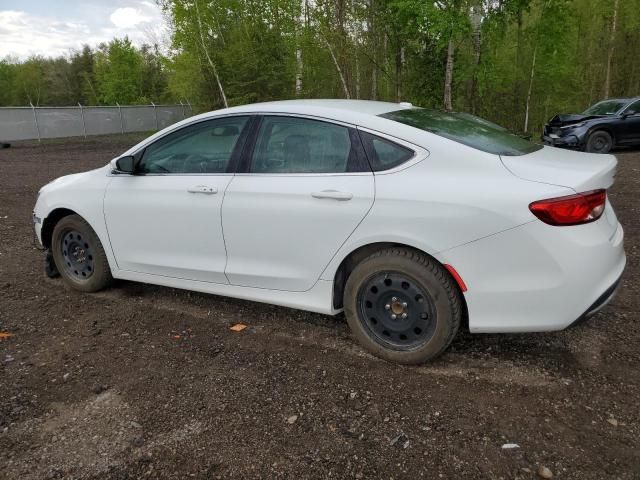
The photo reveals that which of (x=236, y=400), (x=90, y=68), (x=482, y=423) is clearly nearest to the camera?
(x=482, y=423)

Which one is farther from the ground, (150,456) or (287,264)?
(287,264)

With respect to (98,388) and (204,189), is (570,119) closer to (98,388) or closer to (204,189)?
(204,189)

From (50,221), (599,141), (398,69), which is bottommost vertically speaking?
(599,141)

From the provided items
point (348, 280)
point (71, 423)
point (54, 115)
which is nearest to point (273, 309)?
point (348, 280)

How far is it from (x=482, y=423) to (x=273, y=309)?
194cm

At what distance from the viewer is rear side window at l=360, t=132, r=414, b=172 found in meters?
2.94

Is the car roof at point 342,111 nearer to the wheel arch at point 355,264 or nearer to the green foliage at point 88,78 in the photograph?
the wheel arch at point 355,264

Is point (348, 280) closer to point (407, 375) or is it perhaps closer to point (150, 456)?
point (407, 375)

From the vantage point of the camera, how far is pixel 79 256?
4359 millimetres

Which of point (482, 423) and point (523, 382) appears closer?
point (482, 423)

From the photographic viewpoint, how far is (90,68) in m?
59.6

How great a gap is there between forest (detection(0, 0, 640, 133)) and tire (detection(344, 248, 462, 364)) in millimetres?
11571

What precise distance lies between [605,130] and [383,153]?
39.9 feet

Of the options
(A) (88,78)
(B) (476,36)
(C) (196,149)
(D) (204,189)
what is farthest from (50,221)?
(A) (88,78)
